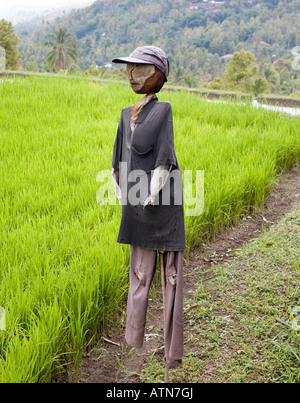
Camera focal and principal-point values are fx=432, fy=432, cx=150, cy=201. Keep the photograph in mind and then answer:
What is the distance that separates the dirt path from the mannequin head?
1510 mm

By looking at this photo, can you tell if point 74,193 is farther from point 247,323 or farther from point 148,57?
point 148,57

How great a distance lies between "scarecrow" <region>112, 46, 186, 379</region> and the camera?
167cm

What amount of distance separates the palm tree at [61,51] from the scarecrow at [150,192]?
45.2 metres

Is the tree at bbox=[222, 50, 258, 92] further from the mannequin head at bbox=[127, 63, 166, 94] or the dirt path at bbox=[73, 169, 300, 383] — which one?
the mannequin head at bbox=[127, 63, 166, 94]

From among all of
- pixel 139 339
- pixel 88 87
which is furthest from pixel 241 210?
pixel 88 87

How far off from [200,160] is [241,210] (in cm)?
65

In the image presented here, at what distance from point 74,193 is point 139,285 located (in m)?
1.97

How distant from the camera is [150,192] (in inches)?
66.4

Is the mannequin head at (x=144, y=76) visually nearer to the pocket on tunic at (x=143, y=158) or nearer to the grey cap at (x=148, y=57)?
the grey cap at (x=148, y=57)

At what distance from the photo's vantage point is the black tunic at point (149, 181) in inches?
66.5

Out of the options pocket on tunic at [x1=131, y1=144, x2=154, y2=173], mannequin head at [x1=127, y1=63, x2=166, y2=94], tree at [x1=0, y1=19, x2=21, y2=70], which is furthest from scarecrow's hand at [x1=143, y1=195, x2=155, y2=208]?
tree at [x1=0, y1=19, x2=21, y2=70]

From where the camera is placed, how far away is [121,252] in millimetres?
2834

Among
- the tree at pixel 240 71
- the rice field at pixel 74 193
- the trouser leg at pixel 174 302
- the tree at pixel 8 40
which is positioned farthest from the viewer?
the tree at pixel 8 40

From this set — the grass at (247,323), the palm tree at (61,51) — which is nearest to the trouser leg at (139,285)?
the grass at (247,323)
